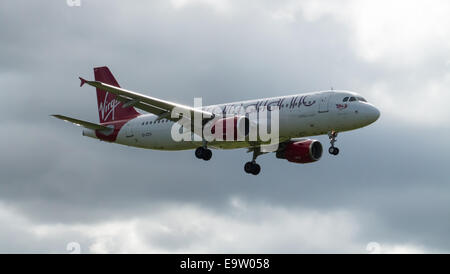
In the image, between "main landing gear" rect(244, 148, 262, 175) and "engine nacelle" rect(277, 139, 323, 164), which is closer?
"main landing gear" rect(244, 148, 262, 175)

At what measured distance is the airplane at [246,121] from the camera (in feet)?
194

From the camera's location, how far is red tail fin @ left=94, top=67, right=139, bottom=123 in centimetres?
7300

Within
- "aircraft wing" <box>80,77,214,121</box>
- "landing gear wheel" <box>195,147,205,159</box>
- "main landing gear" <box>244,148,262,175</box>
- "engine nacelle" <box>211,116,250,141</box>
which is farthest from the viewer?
"main landing gear" <box>244,148,262,175</box>

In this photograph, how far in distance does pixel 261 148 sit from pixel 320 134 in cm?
793

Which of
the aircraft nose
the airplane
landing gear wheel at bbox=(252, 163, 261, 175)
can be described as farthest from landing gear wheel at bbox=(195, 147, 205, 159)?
the aircraft nose

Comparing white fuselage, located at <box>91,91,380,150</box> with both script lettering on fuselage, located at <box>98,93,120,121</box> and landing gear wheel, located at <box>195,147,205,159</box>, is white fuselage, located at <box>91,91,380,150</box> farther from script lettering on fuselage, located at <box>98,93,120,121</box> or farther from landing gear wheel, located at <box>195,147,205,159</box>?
script lettering on fuselage, located at <box>98,93,120,121</box>

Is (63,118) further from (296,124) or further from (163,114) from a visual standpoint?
(296,124)

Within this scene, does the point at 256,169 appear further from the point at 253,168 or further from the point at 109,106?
the point at 109,106

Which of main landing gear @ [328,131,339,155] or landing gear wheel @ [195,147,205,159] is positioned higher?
landing gear wheel @ [195,147,205,159]

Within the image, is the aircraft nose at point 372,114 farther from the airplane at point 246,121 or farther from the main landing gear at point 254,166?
the main landing gear at point 254,166

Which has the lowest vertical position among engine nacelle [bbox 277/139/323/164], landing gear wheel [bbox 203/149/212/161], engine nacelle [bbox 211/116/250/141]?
landing gear wheel [bbox 203/149/212/161]

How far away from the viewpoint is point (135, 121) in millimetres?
70625

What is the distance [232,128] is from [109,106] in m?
17.4

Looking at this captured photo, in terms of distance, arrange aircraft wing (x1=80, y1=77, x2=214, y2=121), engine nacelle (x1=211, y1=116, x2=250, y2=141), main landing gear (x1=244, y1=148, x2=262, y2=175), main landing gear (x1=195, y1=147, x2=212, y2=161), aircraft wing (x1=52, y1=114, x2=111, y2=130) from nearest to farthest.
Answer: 1. aircraft wing (x1=80, y1=77, x2=214, y2=121)
2. engine nacelle (x1=211, y1=116, x2=250, y2=141)
3. main landing gear (x1=195, y1=147, x2=212, y2=161)
4. aircraft wing (x1=52, y1=114, x2=111, y2=130)
5. main landing gear (x1=244, y1=148, x2=262, y2=175)
